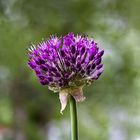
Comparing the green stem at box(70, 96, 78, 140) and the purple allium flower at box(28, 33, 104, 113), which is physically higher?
the purple allium flower at box(28, 33, 104, 113)

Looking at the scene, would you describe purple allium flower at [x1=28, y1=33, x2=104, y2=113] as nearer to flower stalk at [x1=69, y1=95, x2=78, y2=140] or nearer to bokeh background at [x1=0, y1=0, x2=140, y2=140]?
flower stalk at [x1=69, y1=95, x2=78, y2=140]

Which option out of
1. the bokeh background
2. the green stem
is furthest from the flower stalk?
the bokeh background

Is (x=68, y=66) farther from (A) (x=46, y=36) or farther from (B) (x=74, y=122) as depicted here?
(A) (x=46, y=36)

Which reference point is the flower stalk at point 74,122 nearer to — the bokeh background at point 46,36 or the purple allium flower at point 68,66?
the purple allium flower at point 68,66

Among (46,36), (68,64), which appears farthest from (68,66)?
(46,36)

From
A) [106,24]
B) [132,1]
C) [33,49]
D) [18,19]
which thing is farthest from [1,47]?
[33,49]

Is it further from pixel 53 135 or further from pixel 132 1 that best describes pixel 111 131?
pixel 132 1
